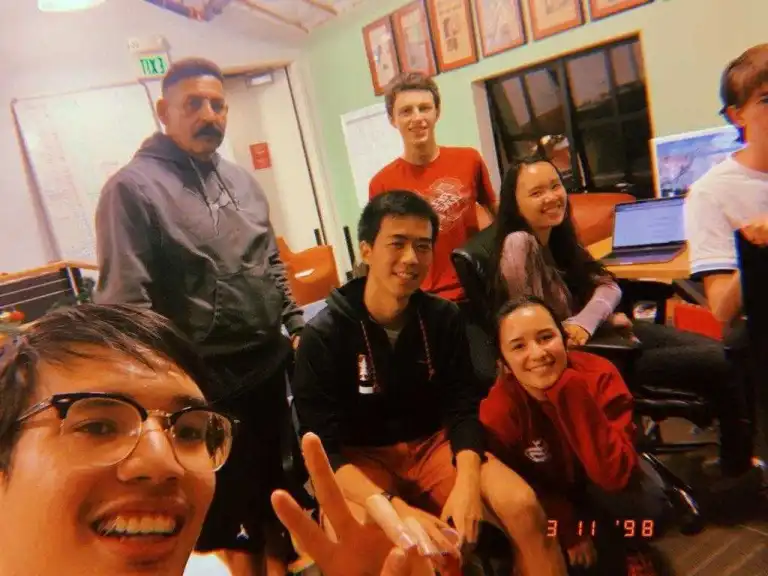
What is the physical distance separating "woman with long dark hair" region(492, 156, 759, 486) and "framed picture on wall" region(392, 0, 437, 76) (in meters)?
2.54

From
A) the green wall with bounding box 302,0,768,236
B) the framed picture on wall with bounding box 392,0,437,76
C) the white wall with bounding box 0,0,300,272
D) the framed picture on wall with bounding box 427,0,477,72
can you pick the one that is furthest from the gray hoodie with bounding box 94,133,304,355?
the white wall with bounding box 0,0,300,272

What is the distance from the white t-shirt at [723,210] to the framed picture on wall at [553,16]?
7.20 ft

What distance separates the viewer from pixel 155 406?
2.22ft

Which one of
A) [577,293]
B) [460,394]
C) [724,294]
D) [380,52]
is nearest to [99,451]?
[460,394]

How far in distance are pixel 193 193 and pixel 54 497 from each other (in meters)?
1.07

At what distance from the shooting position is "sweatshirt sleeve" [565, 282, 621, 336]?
181 cm

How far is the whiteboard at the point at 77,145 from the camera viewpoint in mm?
4250

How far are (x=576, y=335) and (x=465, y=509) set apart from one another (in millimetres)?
711

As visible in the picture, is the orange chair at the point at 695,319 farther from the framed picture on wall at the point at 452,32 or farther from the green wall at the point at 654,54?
the framed picture on wall at the point at 452,32

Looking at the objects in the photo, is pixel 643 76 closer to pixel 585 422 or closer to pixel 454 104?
pixel 454 104

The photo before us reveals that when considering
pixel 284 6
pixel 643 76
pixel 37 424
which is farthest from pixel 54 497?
pixel 284 6

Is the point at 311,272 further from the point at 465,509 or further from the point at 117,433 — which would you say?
the point at 117,433

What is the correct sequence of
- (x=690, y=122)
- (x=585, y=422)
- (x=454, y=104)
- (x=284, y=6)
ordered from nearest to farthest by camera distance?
(x=585, y=422) → (x=690, y=122) → (x=454, y=104) → (x=284, y=6)

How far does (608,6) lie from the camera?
10.3 feet
